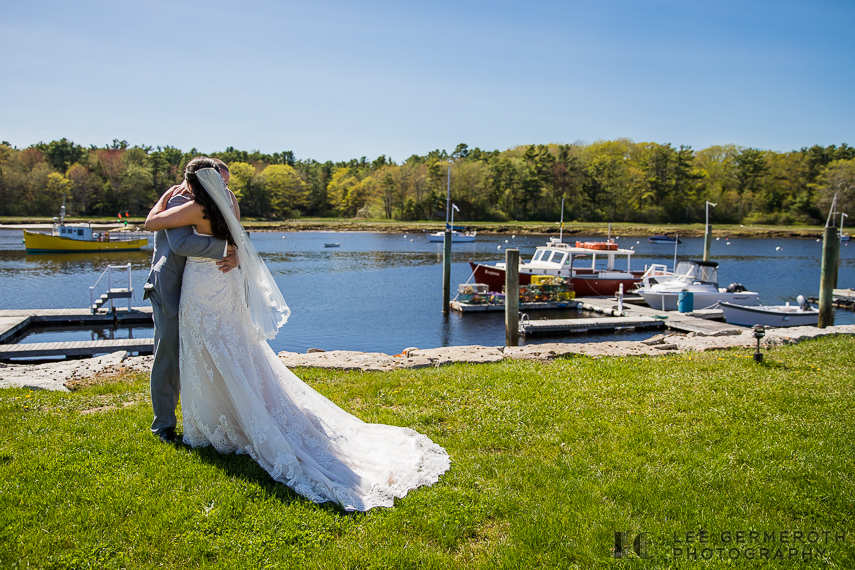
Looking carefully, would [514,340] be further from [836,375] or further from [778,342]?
[836,375]

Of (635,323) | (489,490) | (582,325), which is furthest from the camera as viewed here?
(635,323)

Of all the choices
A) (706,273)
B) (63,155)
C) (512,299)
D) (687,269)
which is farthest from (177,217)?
(63,155)

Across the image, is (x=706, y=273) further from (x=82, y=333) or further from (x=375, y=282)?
(x=82, y=333)

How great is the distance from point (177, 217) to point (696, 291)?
2216cm

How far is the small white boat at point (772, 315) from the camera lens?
18531mm

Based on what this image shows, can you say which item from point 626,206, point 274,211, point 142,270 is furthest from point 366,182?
point 142,270

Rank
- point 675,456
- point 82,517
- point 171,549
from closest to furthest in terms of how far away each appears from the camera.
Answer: point 171,549, point 82,517, point 675,456

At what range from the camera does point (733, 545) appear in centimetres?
309

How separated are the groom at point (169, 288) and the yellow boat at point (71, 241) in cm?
5446

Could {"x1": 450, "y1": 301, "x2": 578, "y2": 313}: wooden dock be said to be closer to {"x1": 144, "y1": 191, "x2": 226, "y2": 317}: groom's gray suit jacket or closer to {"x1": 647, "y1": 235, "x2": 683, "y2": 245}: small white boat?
{"x1": 144, "y1": 191, "x2": 226, "y2": 317}: groom's gray suit jacket

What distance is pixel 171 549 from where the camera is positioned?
297 cm

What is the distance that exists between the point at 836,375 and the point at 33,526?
8.12 metres

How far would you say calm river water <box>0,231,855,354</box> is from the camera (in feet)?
63.6

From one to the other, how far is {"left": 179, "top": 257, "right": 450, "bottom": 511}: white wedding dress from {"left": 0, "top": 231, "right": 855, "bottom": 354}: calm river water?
13489 mm
